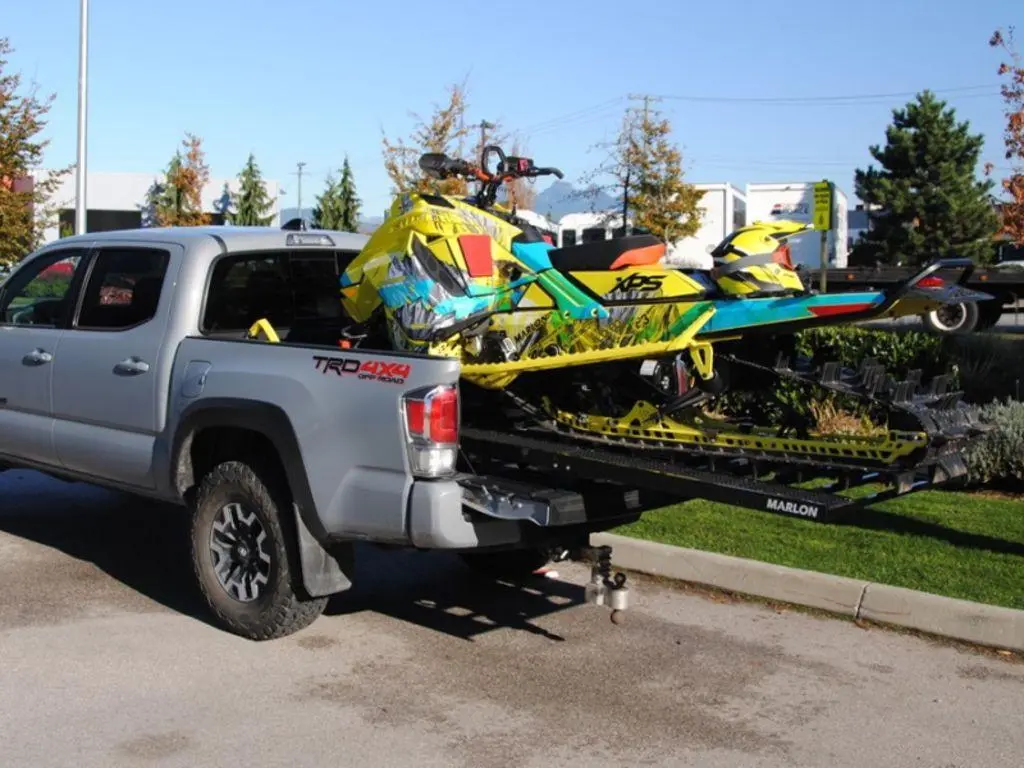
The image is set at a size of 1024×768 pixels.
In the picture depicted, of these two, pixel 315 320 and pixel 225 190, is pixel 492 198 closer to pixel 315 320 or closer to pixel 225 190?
pixel 315 320

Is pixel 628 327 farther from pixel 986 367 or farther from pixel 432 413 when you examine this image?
pixel 986 367

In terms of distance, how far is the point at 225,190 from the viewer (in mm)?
45875

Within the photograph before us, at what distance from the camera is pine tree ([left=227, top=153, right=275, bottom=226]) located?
4394cm

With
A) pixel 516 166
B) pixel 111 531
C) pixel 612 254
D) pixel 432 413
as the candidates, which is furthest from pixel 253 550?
pixel 111 531

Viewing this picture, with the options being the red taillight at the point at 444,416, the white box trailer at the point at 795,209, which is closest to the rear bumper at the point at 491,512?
the red taillight at the point at 444,416

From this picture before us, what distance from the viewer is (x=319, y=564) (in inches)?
222

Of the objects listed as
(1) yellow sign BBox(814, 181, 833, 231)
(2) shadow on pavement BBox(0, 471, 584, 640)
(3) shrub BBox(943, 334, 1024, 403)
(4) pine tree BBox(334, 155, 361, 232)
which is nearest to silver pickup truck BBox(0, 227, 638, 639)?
(2) shadow on pavement BBox(0, 471, 584, 640)

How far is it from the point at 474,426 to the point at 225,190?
41.9 metres

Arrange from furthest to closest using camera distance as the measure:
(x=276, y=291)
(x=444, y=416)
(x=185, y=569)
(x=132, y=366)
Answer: (x=185, y=569)
(x=276, y=291)
(x=132, y=366)
(x=444, y=416)

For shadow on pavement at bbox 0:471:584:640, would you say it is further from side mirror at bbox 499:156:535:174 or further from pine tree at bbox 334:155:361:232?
pine tree at bbox 334:155:361:232

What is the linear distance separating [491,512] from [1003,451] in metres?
5.12

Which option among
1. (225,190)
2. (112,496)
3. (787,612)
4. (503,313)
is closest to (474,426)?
(503,313)

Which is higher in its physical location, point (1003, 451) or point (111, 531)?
point (1003, 451)

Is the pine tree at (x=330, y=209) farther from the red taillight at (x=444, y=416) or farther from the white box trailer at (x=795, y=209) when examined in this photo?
the red taillight at (x=444, y=416)
